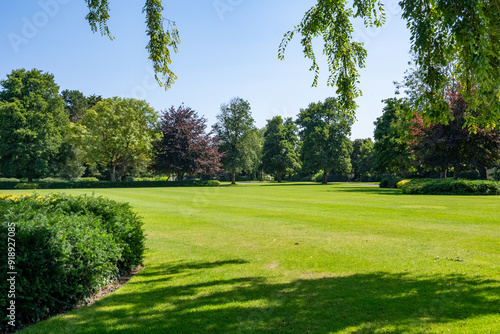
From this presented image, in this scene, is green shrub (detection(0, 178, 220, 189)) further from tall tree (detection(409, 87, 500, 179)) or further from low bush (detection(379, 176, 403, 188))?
tall tree (detection(409, 87, 500, 179))

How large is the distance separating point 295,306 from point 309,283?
1064mm

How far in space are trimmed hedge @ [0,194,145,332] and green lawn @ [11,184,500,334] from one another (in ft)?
0.87

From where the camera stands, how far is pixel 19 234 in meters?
3.97

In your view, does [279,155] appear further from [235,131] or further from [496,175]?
[496,175]

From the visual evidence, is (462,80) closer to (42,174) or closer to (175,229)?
(175,229)

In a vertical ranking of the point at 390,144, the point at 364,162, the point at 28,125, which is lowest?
the point at 364,162

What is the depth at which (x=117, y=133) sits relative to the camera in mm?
48625

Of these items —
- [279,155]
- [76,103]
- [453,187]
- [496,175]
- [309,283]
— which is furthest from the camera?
[76,103]

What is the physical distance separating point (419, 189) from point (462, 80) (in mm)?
22246

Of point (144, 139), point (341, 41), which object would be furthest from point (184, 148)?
point (341, 41)

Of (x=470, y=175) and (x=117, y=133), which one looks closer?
(x=470, y=175)

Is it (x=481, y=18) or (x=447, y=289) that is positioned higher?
(x=481, y=18)

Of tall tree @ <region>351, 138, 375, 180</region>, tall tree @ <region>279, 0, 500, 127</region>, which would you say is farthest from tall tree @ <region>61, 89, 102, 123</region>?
tall tree @ <region>279, 0, 500, 127</region>

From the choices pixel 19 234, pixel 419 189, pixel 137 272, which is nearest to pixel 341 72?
pixel 137 272
